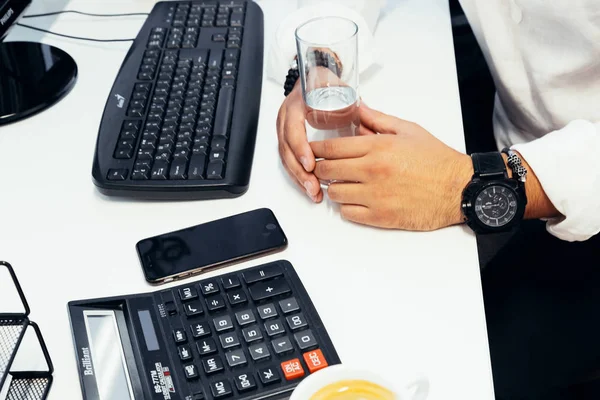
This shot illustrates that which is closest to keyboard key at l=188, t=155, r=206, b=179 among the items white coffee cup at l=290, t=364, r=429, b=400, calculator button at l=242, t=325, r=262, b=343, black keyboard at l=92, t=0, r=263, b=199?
black keyboard at l=92, t=0, r=263, b=199

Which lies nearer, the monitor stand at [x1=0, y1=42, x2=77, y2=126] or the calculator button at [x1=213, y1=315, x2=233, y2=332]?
the calculator button at [x1=213, y1=315, x2=233, y2=332]

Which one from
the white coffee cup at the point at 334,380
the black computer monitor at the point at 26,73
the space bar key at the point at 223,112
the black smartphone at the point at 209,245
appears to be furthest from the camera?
the black computer monitor at the point at 26,73

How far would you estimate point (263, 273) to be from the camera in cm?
59

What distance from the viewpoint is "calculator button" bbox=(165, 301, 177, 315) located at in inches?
22.2

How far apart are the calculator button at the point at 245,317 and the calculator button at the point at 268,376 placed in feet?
0.16

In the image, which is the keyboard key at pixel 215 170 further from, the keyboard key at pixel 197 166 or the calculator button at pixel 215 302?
the calculator button at pixel 215 302

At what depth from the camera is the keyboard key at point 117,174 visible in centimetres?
→ 70

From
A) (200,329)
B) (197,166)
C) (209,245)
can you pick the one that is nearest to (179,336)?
(200,329)

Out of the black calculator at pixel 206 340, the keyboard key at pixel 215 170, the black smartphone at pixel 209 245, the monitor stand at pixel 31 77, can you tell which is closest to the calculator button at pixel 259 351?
the black calculator at pixel 206 340

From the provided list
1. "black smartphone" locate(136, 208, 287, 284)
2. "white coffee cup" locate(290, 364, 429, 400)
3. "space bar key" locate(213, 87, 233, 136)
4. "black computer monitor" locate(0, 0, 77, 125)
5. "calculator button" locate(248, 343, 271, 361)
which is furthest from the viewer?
"black computer monitor" locate(0, 0, 77, 125)

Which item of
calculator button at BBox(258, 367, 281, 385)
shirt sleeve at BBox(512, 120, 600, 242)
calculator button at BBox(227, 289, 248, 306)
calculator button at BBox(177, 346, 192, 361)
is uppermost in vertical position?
shirt sleeve at BBox(512, 120, 600, 242)

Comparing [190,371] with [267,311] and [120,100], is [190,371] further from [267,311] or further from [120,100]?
[120,100]

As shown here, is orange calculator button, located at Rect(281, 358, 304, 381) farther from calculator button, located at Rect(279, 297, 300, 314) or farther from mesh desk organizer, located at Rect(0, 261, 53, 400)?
mesh desk organizer, located at Rect(0, 261, 53, 400)

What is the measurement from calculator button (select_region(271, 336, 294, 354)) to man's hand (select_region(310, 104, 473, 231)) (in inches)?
7.1
